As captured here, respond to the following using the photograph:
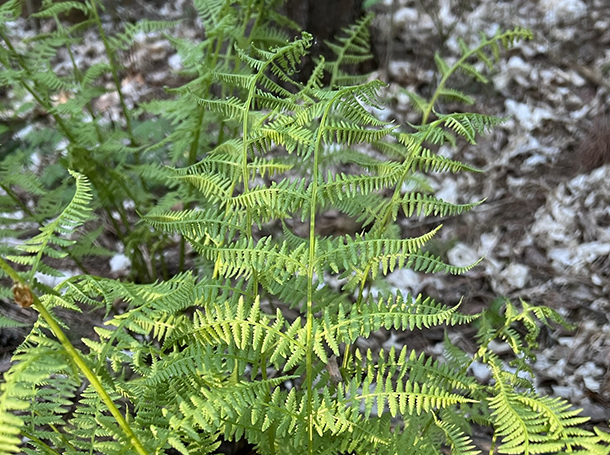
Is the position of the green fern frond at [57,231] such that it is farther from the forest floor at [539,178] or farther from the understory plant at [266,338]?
the forest floor at [539,178]

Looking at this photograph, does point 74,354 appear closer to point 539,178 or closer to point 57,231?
point 57,231

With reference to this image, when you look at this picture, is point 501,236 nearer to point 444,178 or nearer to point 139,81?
point 444,178

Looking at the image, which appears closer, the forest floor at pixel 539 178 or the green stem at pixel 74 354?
the green stem at pixel 74 354

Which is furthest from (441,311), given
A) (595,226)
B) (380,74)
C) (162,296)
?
(380,74)

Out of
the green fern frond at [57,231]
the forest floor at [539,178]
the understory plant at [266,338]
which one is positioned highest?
the green fern frond at [57,231]

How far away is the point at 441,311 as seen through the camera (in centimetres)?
92

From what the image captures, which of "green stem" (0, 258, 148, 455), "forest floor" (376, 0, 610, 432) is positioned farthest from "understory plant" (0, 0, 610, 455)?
"forest floor" (376, 0, 610, 432)

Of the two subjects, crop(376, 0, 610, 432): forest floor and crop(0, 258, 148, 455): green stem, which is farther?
crop(376, 0, 610, 432): forest floor

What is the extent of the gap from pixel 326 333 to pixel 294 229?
5.18 feet

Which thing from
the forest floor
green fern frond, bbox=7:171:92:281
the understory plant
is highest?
green fern frond, bbox=7:171:92:281

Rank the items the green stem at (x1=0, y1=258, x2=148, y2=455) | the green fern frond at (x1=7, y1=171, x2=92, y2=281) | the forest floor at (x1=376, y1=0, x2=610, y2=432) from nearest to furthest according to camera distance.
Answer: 1. the green stem at (x1=0, y1=258, x2=148, y2=455)
2. the green fern frond at (x1=7, y1=171, x2=92, y2=281)
3. the forest floor at (x1=376, y1=0, x2=610, y2=432)

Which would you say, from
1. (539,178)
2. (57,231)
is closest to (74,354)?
(57,231)

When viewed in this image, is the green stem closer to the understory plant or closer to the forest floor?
the understory plant

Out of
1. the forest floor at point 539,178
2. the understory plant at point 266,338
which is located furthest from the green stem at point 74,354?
the forest floor at point 539,178
